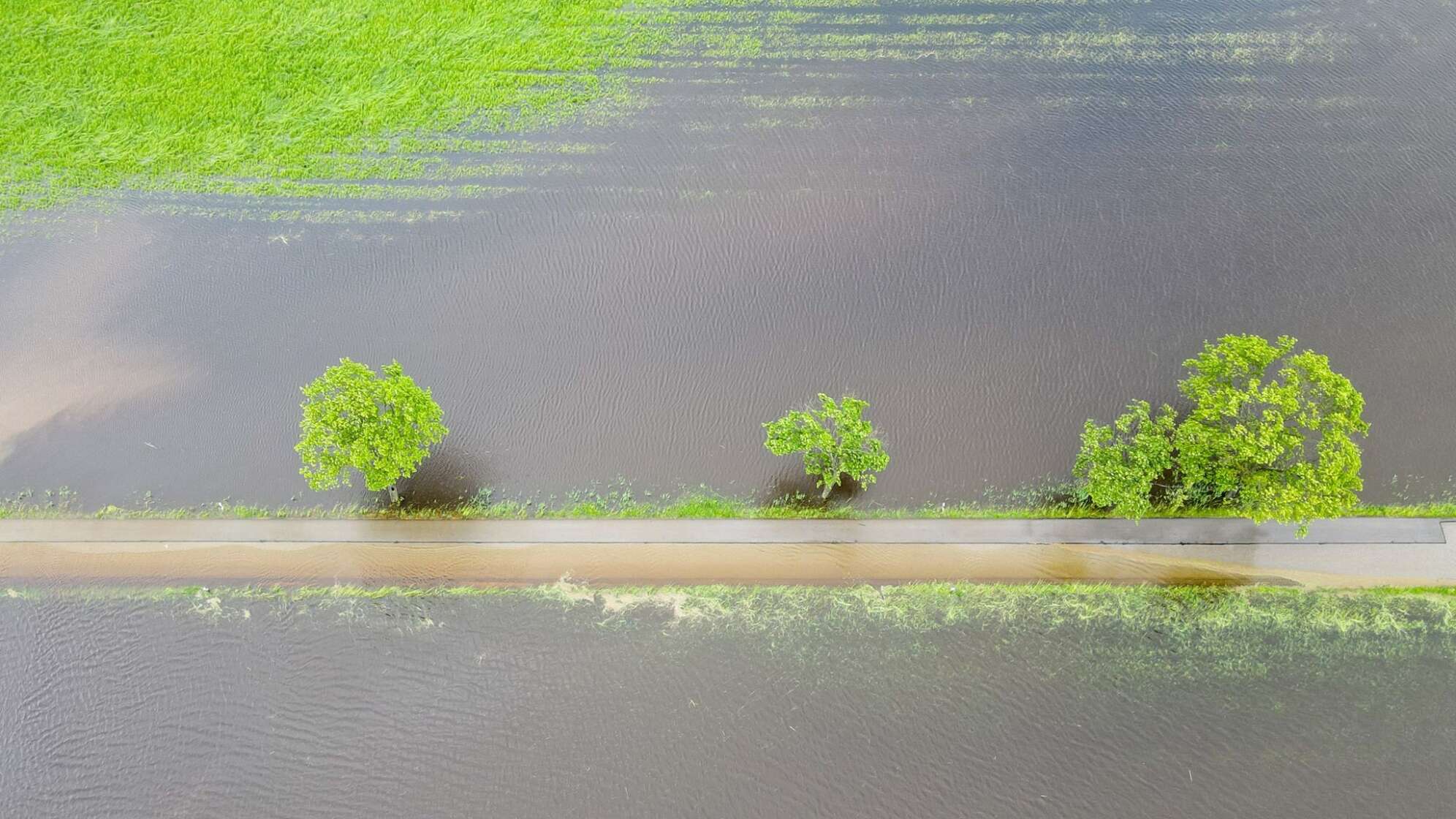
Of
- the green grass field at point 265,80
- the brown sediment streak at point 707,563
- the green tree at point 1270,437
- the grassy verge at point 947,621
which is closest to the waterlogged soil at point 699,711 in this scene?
the grassy verge at point 947,621

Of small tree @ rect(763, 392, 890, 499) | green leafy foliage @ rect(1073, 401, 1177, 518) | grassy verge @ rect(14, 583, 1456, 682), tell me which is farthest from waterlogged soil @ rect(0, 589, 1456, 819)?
small tree @ rect(763, 392, 890, 499)

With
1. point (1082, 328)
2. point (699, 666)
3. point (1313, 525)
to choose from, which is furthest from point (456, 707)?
point (1313, 525)

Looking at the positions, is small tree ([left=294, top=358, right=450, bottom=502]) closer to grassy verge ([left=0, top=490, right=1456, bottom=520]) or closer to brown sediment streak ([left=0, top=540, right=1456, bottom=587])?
grassy verge ([left=0, top=490, right=1456, bottom=520])

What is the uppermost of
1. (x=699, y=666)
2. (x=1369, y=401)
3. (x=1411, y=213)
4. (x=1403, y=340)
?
(x=1411, y=213)

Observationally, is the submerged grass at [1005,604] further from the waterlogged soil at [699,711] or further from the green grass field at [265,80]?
the green grass field at [265,80]

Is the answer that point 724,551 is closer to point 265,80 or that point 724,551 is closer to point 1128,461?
point 1128,461

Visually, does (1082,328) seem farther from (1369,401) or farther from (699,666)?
(699,666)
